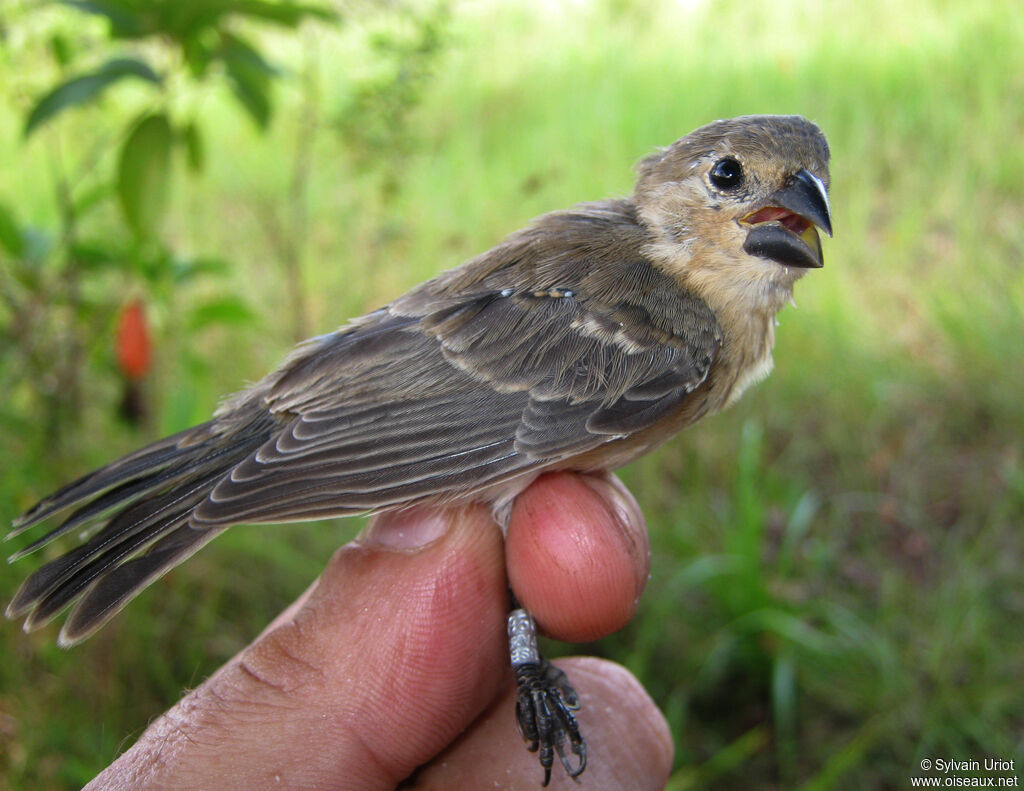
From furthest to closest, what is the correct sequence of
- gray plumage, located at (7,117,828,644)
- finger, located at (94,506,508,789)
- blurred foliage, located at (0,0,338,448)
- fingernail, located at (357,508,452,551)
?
blurred foliage, located at (0,0,338,448) → fingernail, located at (357,508,452,551) → gray plumage, located at (7,117,828,644) → finger, located at (94,506,508,789)

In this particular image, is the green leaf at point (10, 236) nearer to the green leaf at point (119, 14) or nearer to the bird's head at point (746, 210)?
the green leaf at point (119, 14)

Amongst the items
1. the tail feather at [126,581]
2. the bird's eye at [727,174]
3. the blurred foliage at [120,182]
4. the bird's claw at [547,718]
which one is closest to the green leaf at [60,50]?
the blurred foliage at [120,182]

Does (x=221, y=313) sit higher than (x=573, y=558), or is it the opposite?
(x=221, y=313)

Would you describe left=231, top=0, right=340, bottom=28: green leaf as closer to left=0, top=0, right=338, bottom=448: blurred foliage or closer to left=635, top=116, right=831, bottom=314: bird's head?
left=0, top=0, right=338, bottom=448: blurred foliage

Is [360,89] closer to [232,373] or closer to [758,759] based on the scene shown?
[232,373]

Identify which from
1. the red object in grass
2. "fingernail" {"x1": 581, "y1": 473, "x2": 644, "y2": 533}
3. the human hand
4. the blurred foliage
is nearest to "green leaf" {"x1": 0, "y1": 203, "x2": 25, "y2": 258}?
the blurred foliage

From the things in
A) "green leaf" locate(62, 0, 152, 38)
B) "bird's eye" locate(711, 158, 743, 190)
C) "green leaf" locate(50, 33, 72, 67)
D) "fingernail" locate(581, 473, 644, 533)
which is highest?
"green leaf" locate(50, 33, 72, 67)

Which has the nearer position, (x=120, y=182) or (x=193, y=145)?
(x=120, y=182)

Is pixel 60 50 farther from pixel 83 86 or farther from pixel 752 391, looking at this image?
pixel 752 391

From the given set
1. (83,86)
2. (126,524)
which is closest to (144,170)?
(83,86)
